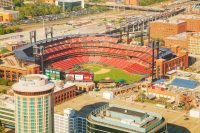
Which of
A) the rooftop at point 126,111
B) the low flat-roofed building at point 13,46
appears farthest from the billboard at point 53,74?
the rooftop at point 126,111

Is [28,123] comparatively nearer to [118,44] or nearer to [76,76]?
[76,76]

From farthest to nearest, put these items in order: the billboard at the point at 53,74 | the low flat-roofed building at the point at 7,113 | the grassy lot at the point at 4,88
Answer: the billboard at the point at 53,74 → the grassy lot at the point at 4,88 → the low flat-roofed building at the point at 7,113

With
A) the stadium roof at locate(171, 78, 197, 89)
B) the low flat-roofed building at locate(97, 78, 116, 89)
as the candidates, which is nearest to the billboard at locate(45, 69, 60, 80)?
the low flat-roofed building at locate(97, 78, 116, 89)

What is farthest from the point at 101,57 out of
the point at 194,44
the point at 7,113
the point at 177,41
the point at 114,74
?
the point at 7,113

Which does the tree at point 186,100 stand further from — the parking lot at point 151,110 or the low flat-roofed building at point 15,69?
the low flat-roofed building at point 15,69

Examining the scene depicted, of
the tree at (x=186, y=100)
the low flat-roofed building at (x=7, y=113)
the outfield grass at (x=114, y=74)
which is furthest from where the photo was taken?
the outfield grass at (x=114, y=74)

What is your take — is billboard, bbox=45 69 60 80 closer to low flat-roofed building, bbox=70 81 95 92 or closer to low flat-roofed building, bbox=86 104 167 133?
low flat-roofed building, bbox=70 81 95 92
